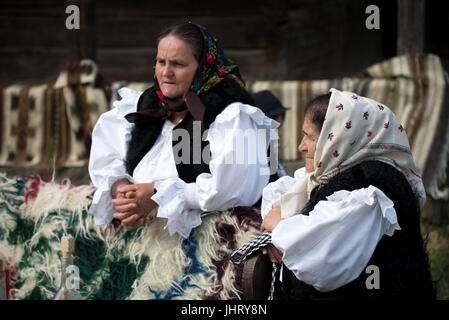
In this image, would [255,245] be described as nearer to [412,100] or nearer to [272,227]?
[272,227]

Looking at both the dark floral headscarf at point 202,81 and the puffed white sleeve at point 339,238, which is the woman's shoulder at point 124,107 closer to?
the dark floral headscarf at point 202,81

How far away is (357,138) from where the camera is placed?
2.45 m

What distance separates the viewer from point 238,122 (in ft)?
10.4

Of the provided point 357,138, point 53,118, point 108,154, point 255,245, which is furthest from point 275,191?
point 53,118

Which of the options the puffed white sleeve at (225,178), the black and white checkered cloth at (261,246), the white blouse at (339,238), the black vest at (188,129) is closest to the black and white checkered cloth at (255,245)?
the black and white checkered cloth at (261,246)

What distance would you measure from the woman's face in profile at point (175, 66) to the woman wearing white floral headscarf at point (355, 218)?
975mm

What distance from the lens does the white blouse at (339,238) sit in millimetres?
2332

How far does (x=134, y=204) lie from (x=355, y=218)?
121 cm

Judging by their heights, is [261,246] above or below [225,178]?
below

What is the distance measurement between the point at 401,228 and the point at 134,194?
1325 millimetres
